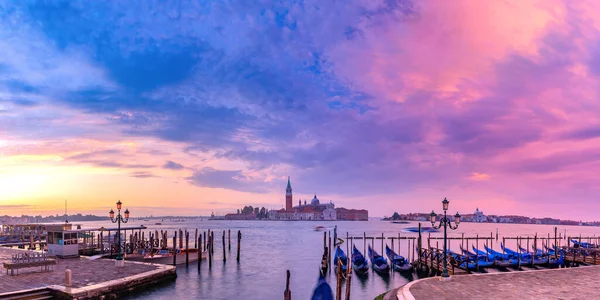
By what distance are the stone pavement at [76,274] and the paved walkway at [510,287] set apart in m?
15.4

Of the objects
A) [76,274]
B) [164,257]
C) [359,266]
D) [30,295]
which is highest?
[30,295]

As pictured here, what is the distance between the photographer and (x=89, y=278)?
20531 millimetres

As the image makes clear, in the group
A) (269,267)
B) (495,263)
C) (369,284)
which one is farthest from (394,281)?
(269,267)

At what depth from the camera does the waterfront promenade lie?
1767 centimetres

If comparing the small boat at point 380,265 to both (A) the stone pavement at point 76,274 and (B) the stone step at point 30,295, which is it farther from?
(B) the stone step at point 30,295

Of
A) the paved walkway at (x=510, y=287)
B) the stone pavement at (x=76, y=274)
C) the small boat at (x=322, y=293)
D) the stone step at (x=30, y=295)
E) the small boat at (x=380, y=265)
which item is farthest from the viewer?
the small boat at (x=380, y=265)

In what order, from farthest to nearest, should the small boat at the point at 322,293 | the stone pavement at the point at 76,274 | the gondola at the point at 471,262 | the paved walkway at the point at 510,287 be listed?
the gondola at the point at 471,262, the stone pavement at the point at 76,274, the small boat at the point at 322,293, the paved walkway at the point at 510,287

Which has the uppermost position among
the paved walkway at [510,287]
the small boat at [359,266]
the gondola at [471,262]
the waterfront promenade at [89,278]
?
the paved walkway at [510,287]

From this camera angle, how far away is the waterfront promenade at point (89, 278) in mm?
17672

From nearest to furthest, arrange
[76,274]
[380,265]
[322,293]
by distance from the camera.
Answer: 1. [322,293]
2. [76,274]
3. [380,265]

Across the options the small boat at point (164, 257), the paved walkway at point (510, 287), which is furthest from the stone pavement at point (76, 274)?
the paved walkway at point (510, 287)

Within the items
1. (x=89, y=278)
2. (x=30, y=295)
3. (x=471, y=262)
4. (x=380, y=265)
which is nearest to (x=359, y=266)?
(x=380, y=265)

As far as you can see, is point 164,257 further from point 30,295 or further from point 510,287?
point 510,287

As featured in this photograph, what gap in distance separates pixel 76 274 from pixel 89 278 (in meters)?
1.56
